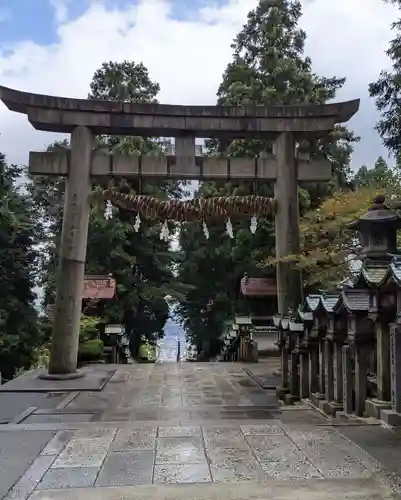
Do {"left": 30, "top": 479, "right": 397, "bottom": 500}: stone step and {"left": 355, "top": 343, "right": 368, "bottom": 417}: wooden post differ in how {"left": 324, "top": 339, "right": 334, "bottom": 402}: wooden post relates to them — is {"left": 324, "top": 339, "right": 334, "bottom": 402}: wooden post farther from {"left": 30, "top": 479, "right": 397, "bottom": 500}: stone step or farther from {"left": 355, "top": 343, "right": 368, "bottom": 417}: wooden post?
{"left": 30, "top": 479, "right": 397, "bottom": 500}: stone step

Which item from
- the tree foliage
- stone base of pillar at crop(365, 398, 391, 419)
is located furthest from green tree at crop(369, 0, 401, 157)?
stone base of pillar at crop(365, 398, 391, 419)

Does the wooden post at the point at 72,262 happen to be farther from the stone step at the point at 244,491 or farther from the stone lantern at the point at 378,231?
the stone step at the point at 244,491

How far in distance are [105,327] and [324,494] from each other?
16.1m

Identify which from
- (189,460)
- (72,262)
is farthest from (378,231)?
(72,262)

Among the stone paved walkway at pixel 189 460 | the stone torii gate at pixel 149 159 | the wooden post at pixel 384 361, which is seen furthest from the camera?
the stone torii gate at pixel 149 159

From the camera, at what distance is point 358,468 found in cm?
471

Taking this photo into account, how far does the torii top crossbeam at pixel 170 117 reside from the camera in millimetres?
12633

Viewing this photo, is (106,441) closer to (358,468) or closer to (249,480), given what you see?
(249,480)

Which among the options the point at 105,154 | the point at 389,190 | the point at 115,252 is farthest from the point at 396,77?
the point at 115,252

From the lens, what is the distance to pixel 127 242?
76.7ft

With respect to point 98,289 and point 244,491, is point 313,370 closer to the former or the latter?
point 244,491

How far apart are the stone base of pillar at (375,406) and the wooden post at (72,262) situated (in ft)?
24.0

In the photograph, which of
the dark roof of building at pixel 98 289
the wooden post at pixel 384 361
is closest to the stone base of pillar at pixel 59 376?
the dark roof of building at pixel 98 289

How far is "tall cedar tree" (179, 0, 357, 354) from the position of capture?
20.5 m
